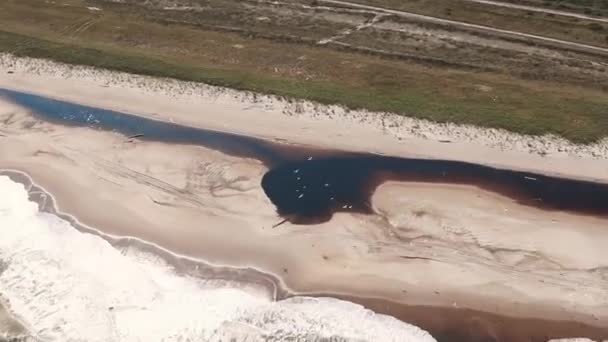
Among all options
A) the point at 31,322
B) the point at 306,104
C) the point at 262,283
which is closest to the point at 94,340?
the point at 31,322

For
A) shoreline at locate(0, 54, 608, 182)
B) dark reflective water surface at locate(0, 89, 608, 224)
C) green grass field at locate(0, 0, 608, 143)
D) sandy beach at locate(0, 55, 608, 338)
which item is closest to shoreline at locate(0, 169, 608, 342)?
sandy beach at locate(0, 55, 608, 338)

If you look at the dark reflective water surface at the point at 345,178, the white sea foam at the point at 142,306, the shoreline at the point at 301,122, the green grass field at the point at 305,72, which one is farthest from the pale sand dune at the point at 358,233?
the green grass field at the point at 305,72

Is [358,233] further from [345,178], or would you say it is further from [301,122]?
[301,122]

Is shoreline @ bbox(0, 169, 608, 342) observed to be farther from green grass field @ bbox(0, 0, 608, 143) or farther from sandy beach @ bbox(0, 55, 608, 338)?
green grass field @ bbox(0, 0, 608, 143)

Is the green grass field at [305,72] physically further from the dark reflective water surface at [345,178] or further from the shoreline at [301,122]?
the dark reflective water surface at [345,178]

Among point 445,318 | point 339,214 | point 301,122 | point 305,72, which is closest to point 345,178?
point 339,214
